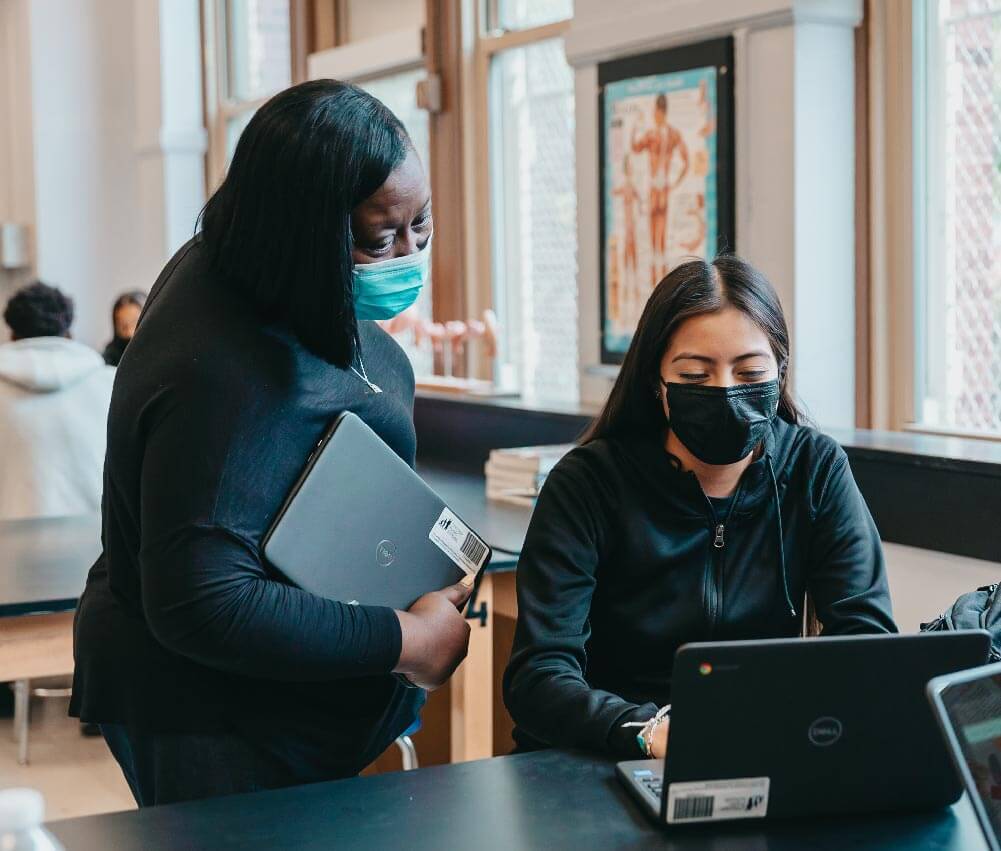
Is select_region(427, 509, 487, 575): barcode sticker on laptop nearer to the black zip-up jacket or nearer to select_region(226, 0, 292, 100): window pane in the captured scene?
the black zip-up jacket

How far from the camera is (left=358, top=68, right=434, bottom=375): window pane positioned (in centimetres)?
521

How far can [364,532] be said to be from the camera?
1630 millimetres

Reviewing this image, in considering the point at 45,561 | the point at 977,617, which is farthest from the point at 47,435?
the point at 977,617

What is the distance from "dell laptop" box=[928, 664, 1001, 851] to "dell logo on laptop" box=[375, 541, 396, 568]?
72cm

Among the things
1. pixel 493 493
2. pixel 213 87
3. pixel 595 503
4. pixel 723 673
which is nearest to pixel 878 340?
pixel 493 493

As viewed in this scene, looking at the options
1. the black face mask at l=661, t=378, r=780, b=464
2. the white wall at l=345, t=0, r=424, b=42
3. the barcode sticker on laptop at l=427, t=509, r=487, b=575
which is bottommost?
the barcode sticker on laptop at l=427, t=509, r=487, b=575

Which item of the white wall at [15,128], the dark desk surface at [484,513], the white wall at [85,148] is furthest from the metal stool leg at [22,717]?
the white wall at [15,128]

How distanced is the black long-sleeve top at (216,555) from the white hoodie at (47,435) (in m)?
2.44

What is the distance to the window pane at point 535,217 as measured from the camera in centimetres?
456

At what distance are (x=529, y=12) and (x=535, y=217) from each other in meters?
0.69

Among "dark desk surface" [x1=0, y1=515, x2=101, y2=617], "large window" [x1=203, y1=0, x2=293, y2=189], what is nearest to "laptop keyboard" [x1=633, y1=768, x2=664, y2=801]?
"dark desk surface" [x1=0, y1=515, x2=101, y2=617]

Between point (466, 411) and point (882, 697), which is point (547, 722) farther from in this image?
point (466, 411)

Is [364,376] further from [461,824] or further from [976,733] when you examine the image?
[976,733]

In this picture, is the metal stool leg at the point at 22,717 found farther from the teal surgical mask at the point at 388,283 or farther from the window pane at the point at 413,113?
the teal surgical mask at the point at 388,283
